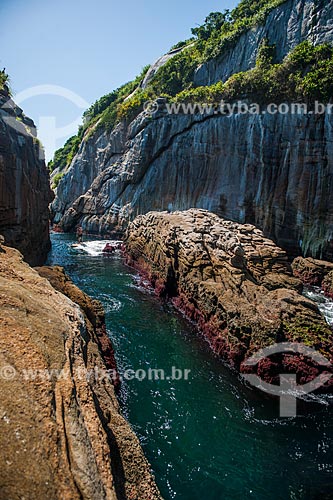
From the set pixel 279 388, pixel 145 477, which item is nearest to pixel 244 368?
pixel 279 388

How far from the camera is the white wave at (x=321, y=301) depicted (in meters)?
18.9

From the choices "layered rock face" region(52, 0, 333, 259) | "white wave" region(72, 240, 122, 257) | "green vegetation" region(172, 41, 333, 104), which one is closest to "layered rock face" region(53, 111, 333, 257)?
"layered rock face" region(52, 0, 333, 259)

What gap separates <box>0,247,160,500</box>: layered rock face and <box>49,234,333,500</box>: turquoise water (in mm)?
3084

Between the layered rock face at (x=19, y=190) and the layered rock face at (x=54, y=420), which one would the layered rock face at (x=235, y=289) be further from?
the layered rock face at (x=19, y=190)

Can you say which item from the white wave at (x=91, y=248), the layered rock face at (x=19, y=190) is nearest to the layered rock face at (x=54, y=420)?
the layered rock face at (x=19, y=190)

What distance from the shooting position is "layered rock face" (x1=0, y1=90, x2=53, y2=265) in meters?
19.4

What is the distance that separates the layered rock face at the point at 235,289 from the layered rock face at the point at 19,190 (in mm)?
9506

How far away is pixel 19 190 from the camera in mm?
21375

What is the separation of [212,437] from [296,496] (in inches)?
105

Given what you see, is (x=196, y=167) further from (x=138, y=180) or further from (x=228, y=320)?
(x=228, y=320)

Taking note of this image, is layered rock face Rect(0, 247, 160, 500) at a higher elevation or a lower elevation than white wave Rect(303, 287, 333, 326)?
higher

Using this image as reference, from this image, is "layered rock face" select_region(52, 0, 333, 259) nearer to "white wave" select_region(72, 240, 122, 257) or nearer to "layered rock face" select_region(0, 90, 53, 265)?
"white wave" select_region(72, 240, 122, 257)

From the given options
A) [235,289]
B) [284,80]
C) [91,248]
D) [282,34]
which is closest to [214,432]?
[235,289]

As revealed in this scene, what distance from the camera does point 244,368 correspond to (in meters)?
12.7
